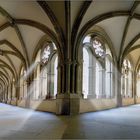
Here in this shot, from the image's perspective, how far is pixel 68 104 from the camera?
986cm

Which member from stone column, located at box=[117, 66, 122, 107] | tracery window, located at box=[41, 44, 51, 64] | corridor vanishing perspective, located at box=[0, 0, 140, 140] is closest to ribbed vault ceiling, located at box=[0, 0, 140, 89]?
corridor vanishing perspective, located at box=[0, 0, 140, 140]

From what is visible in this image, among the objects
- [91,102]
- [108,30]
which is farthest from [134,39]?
[91,102]

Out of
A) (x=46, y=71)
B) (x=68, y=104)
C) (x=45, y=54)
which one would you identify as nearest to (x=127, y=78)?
(x=46, y=71)

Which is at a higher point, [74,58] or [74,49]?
[74,49]

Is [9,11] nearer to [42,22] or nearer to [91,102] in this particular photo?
[42,22]

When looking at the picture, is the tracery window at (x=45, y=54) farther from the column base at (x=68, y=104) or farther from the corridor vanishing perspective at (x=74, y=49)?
the column base at (x=68, y=104)

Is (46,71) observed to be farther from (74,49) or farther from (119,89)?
(119,89)

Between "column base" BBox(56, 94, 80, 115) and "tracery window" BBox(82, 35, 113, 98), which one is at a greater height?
"tracery window" BBox(82, 35, 113, 98)

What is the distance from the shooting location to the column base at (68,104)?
9.82m

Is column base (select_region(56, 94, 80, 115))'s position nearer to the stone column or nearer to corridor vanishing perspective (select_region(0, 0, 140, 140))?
corridor vanishing perspective (select_region(0, 0, 140, 140))

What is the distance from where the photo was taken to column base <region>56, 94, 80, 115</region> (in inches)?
386

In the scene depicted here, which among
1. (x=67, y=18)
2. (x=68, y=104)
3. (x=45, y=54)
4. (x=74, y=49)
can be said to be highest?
(x=67, y=18)

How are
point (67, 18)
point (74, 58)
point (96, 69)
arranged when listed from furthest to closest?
point (96, 69), point (74, 58), point (67, 18)

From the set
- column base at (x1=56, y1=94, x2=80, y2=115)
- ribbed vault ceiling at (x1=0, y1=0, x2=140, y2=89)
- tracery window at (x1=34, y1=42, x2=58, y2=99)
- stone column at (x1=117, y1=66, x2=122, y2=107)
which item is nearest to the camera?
ribbed vault ceiling at (x1=0, y1=0, x2=140, y2=89)
